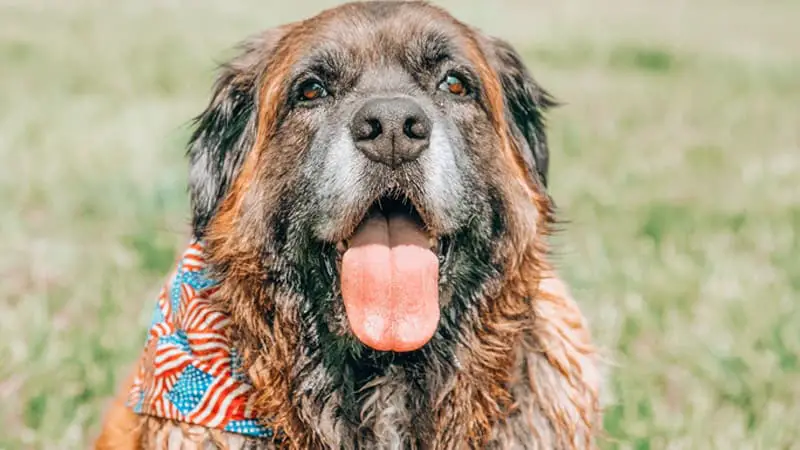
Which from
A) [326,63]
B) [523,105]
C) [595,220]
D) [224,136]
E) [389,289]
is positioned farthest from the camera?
[595,220]

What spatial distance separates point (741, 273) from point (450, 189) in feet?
10.5

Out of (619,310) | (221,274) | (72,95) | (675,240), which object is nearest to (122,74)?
(72,95)

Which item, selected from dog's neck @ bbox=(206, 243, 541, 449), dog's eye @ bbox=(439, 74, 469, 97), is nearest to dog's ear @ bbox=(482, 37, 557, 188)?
dog's eye @ bbox=(439, 74, 469, 97)

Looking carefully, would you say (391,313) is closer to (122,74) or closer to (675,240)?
(675,240)

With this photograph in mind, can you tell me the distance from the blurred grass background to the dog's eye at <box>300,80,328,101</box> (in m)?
1.52

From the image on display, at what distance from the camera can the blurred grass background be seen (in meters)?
4.62

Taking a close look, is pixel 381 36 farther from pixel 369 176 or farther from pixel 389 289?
pixel 389 289

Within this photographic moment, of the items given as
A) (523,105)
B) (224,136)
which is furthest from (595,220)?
(224,136)

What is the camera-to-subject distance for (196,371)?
346cm

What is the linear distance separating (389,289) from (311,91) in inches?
27.3

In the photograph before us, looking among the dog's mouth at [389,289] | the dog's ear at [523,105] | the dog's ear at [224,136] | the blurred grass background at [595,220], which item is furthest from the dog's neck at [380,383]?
the blurred grass background at [595,220]

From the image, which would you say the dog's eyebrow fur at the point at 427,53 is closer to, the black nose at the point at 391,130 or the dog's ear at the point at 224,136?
the black nose at the point at 391,130

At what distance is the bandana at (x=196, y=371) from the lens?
11.2 ft

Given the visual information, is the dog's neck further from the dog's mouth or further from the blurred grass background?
the blurred grass background
